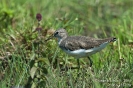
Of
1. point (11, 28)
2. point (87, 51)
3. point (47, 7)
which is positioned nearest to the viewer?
point (87, 51)

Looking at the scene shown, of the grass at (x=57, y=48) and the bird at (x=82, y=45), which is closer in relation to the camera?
the grass at (x=57, y=48)

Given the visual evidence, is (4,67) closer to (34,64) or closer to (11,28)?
(11,28)

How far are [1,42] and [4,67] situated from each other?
60cm

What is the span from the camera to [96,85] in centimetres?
571

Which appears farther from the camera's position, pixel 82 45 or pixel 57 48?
pixel 57 48

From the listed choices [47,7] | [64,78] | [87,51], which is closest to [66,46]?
[87,51]

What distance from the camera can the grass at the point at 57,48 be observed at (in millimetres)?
6027

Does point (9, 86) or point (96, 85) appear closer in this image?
point (96, 85)

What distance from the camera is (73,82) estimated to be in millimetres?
6176

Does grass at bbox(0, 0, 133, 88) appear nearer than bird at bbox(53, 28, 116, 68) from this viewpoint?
Yes

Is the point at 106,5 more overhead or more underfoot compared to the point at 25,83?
more overhead

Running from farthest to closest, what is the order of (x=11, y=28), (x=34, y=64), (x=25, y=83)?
(x=11, y=28) < (x=25, y=83) < (x=34, y=64)

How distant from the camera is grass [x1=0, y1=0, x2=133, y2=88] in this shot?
19.8 ft

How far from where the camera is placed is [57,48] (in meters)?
7.36
